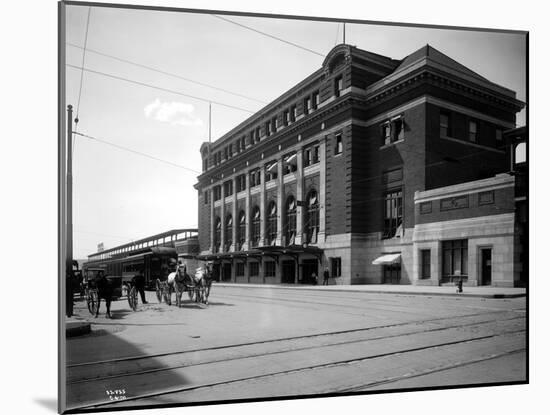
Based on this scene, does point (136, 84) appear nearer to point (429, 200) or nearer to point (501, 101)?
point (429, 200)

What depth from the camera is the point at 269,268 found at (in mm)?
8242

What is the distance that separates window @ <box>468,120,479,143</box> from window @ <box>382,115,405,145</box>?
1210mm

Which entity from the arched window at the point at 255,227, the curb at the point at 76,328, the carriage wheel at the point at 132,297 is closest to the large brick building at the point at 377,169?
the arched window at the point at 255,227

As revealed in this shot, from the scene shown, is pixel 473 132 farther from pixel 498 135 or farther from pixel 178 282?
pixel 178 282

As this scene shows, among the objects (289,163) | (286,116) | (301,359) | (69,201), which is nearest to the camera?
(69,201)

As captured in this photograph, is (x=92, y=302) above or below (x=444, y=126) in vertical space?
below

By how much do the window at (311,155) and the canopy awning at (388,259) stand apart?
2003 mm

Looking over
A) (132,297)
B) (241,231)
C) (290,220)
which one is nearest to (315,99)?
(290,220)

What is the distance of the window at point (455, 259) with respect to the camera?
8008 millimetres

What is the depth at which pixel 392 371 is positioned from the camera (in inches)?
273

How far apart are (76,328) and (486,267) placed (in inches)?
257

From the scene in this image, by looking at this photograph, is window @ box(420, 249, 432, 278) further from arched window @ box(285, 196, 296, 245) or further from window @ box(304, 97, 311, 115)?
window @ box(304, 97, 311, 115)

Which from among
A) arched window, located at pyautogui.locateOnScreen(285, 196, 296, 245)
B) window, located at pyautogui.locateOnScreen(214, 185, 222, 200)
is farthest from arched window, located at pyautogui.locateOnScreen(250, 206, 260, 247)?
window, located at pyautogui.locateOnScreen(214, 185, 222, 200)

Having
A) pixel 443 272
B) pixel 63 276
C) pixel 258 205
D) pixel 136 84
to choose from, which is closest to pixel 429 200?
pixel 443 272
